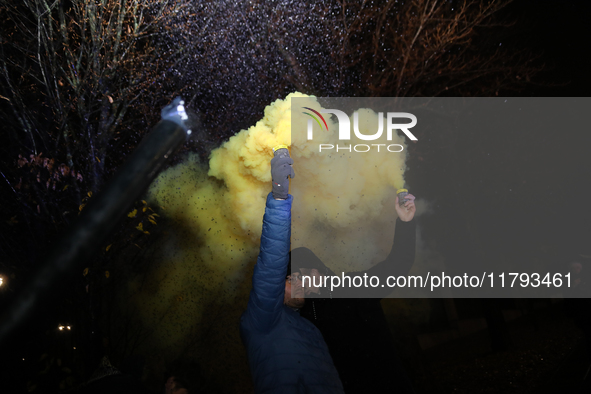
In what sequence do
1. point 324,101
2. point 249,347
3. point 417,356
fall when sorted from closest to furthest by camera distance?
point 249,347, point 417,356, point 324,101

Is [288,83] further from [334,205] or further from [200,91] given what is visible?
[334,205]

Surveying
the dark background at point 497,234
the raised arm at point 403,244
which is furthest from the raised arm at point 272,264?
the dark background at point 497,234

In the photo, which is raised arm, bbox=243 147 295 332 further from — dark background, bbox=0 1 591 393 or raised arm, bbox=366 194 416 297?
dark background, bbox=0 1 591 393

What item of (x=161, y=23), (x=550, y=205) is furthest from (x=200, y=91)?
(x=550, y=205)

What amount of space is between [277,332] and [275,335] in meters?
0.03

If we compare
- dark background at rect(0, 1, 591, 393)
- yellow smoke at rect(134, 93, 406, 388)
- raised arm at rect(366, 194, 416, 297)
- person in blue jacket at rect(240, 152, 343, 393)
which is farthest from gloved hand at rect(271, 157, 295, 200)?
dark background at rect(0, 1, 591, 393)

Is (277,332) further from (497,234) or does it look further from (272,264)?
(497,234)

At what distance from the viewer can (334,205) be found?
218 inches

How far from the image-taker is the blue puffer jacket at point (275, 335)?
2.58 meters

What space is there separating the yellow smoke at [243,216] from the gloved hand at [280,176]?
50.8 inches

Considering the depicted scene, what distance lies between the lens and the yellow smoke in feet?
16.5

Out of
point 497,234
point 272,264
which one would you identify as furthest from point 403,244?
point 497,234

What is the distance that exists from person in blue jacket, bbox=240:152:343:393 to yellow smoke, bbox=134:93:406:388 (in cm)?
172

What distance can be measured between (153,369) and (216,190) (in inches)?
157
